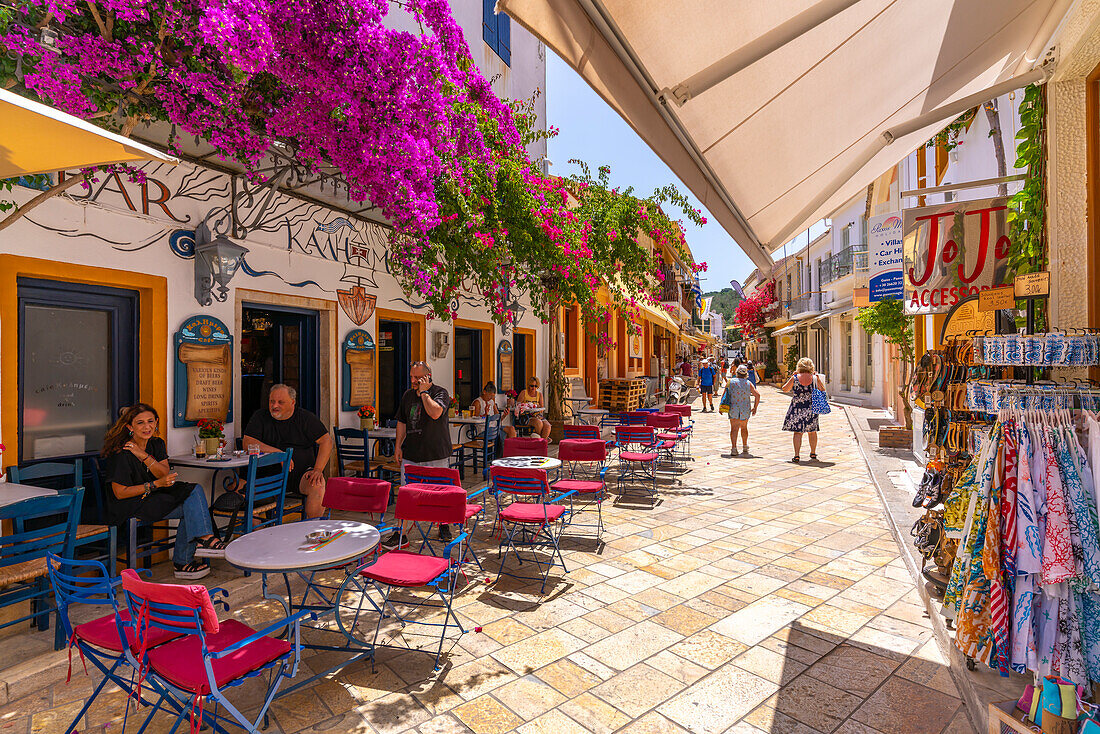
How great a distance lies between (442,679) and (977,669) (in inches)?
109

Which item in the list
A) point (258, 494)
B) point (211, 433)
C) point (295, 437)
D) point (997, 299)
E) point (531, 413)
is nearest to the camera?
point (997, 299)

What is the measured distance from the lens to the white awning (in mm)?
1736

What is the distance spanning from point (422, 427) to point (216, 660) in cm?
322

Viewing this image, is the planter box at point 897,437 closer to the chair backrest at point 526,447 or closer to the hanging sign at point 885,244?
the hanging sign at point 885,244

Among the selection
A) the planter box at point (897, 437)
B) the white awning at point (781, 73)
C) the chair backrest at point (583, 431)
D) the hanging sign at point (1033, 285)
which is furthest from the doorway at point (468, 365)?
the hanging sign at point (1033, 285)

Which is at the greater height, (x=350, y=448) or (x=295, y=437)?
(x=295, y=437)

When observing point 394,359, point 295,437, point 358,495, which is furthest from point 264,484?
point 394,359

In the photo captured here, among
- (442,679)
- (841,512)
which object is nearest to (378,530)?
(442,679)

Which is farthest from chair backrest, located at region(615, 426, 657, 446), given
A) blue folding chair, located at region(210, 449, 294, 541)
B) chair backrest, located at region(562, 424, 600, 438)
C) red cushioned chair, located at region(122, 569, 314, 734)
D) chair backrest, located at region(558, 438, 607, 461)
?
red cushioned chair, located at region(122, 569, 314, 734)

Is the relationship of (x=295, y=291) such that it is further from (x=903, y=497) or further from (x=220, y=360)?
(x=903, y=497)

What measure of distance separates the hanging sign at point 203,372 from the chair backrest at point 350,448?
1460 mm

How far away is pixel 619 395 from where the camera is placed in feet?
49.1

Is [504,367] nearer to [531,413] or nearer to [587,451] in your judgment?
[531,413]

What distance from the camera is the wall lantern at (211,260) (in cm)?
512
